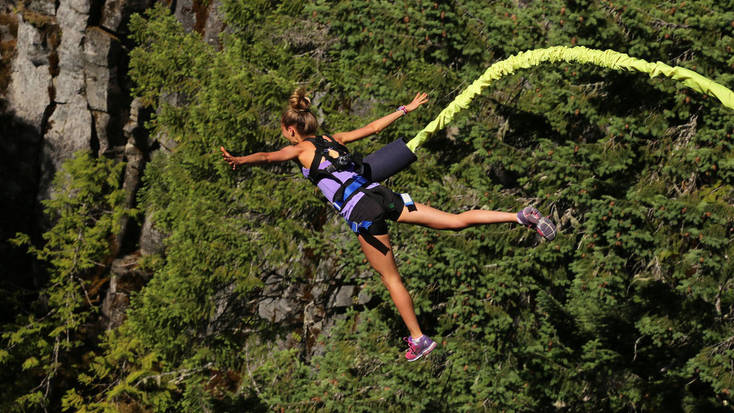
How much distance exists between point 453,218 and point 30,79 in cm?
1712

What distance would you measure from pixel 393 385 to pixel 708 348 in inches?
157

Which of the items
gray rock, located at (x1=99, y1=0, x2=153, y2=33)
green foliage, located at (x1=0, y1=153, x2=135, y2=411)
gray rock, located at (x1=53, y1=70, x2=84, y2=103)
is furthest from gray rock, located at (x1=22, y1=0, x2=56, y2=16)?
green foliage, located at (x1=0, y1=153, x2=135, y2=411)

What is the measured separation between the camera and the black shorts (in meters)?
4.48

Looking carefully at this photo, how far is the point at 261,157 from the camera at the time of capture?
4.12 m

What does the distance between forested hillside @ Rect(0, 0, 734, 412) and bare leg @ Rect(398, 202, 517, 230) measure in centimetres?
370

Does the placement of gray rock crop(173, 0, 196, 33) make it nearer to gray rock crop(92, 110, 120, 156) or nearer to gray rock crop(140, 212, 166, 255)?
gray rock crop(92, 110, 120, 156)

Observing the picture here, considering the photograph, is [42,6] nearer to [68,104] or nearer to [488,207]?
[68,104]

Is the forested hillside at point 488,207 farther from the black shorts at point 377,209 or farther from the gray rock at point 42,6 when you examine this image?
the gray rock at point 42,6

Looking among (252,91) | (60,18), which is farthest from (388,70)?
(60,18)

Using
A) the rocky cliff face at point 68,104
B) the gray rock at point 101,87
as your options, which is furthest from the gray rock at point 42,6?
the gray rock at point 101,87

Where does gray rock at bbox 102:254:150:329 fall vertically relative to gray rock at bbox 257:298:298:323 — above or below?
below

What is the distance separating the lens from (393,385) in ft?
29.4

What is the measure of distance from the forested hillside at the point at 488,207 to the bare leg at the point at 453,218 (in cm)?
370

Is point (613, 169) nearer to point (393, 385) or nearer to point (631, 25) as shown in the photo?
point (631, 25)
